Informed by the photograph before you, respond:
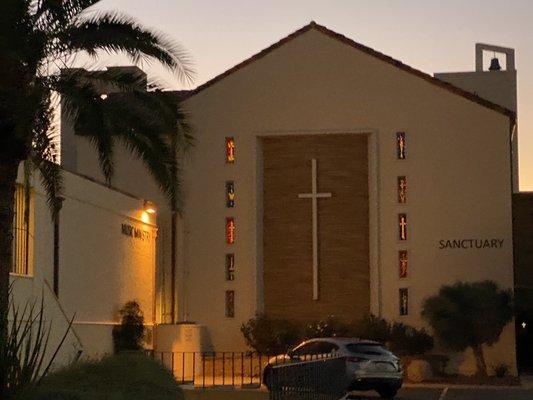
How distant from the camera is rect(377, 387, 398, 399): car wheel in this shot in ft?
102

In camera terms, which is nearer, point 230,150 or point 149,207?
point 149,207

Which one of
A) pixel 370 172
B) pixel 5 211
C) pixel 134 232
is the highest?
pixel 370 172

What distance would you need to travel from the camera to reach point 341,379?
23.5 meters

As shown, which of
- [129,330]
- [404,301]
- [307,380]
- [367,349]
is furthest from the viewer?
[404,301]

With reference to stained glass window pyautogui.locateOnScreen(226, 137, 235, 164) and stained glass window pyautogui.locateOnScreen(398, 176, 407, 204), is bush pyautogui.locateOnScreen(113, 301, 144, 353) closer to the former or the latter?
stained glass window pyautogui.locateOnScreen(226, 137, 235, 164)

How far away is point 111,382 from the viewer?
15016mm

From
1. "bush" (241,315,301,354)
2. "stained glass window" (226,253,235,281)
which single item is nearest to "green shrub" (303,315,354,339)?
"bush" (241,315,301,354)

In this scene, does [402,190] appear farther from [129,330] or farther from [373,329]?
[129,330]

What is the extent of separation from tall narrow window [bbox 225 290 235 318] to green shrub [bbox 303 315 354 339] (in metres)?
3.01

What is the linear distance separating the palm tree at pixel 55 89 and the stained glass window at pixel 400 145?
20.8 m

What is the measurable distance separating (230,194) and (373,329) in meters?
7.78

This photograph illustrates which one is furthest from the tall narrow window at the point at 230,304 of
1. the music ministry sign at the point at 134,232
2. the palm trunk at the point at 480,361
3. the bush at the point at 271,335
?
the palm trunk at the point at 480,361

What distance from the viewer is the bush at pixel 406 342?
132 ft

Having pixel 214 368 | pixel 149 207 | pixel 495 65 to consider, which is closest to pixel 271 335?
pixel 214 368
